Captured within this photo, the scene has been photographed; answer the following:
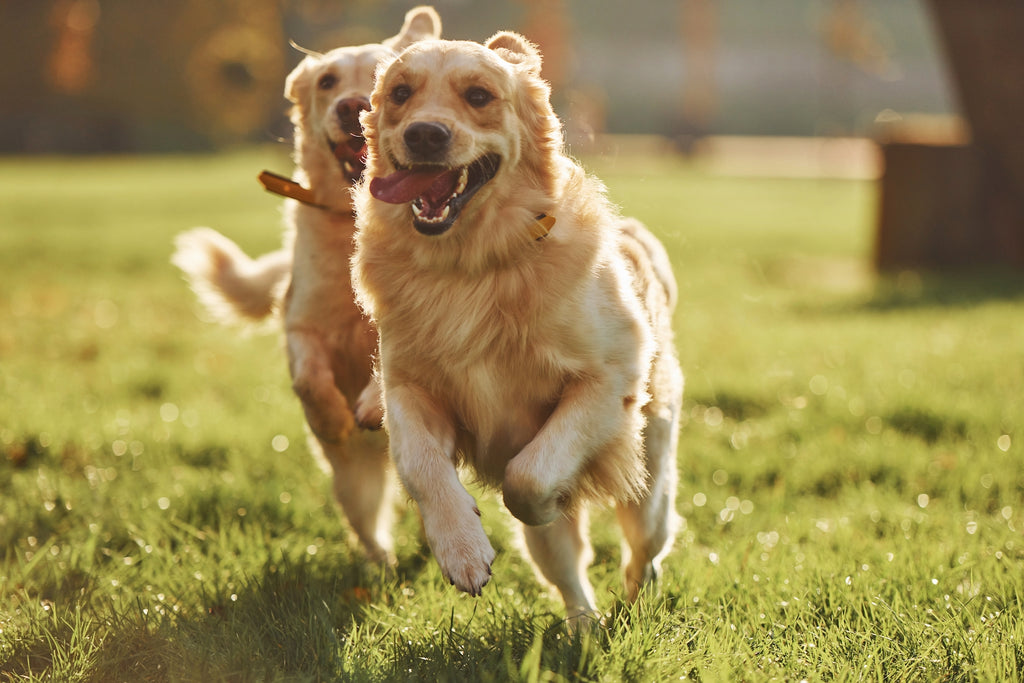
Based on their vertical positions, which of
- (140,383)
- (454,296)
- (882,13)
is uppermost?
(454,296)

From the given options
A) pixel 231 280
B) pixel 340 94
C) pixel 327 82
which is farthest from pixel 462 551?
pixel 231 280

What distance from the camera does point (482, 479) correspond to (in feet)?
10.3

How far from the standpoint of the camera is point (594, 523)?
4273 mm

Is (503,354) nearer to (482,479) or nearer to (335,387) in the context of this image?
(482,479)

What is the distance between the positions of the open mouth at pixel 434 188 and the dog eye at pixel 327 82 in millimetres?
1164

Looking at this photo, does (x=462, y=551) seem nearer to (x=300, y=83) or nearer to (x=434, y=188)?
(x=434, y=188)

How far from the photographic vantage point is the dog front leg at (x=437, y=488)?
2.62m

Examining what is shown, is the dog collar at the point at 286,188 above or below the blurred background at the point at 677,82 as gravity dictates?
above

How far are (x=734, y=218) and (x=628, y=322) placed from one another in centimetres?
1410

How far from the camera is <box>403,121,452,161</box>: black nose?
2729 millimetres

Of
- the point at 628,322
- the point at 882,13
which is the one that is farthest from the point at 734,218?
the point at 882,13

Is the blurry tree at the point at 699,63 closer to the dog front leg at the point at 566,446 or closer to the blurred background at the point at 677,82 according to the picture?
the blurred background at the point at 677,82

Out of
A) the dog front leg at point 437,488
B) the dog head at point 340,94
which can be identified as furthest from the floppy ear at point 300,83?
the dog front leg at point 437,488

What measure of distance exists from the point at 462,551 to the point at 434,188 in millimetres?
981
